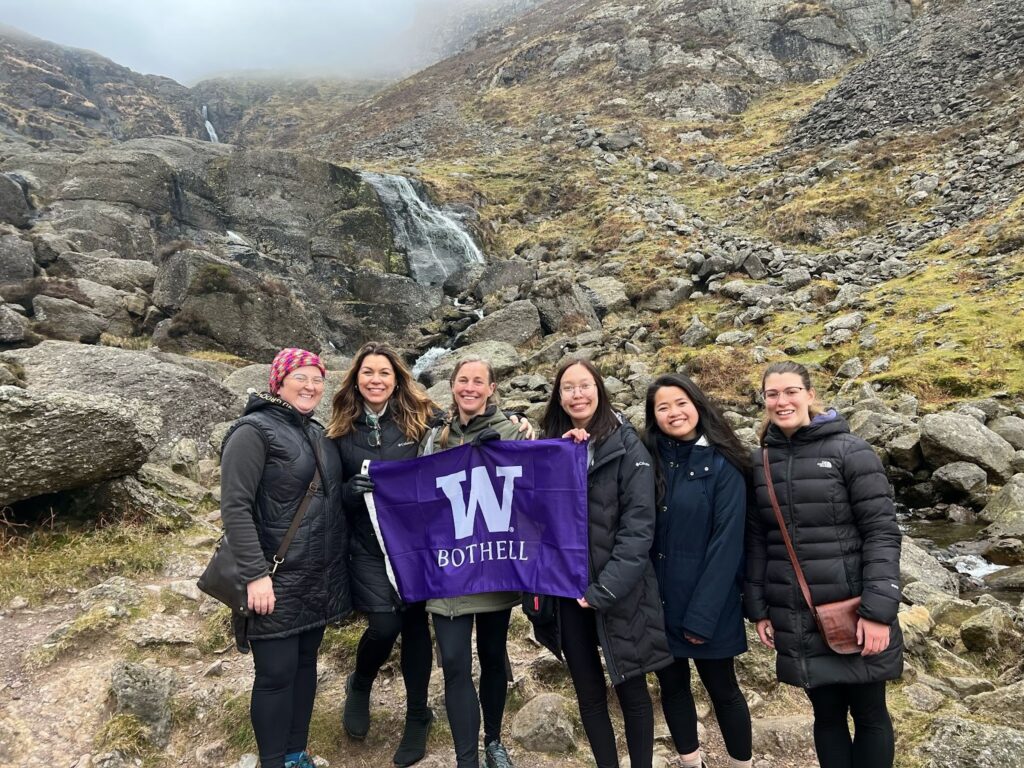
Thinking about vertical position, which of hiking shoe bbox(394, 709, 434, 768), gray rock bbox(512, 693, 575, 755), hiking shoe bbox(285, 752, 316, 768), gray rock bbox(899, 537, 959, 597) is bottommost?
gray rock bbox(899, 537, 959, 597)

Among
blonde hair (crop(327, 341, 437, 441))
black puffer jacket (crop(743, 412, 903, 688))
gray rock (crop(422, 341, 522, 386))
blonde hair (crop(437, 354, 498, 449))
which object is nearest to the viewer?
black puffer jacket (crop(743, 412, 903, 688))

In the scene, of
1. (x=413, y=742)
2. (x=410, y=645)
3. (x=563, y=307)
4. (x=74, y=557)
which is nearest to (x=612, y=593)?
(x=410, y=645)

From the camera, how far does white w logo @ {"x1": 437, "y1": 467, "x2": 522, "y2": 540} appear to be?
13.9 ft

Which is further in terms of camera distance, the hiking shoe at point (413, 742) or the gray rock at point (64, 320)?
the gray rock at point (64, 320)

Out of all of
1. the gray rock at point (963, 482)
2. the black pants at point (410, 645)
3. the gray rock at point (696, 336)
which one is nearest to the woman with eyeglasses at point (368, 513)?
the black pants at point (410, 645)

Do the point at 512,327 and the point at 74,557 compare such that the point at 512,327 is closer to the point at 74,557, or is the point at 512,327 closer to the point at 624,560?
the point at 74,557

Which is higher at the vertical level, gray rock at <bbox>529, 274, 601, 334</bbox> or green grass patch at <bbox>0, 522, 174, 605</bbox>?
gray rock at <bbox>529, 274, 601, 334</bbox>

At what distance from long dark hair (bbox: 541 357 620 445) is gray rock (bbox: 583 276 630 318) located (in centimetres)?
2148

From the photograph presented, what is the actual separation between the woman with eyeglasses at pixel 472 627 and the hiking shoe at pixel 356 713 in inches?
32.3

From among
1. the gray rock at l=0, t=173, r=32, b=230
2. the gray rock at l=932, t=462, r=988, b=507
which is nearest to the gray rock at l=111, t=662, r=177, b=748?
the gray rock at l=932, t=462, r=988, b=507

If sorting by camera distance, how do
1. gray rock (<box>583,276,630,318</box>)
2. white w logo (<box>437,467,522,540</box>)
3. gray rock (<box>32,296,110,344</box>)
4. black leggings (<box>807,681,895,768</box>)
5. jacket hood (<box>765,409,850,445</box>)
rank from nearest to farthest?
black leggings (<box>807,681,895,768</box>), jacket hood (<box>765,409,850,445</box>), white w logo (<box>437,467,522,540</box>), gray rock (<box>32,296,110,344</box>), gray rock (<box>583,276,630,318</box>)

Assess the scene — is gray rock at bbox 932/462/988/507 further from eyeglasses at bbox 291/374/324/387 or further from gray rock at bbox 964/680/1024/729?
eyeglasses at bbox 291/374/324/387

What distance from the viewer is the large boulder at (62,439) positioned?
20.6 feet

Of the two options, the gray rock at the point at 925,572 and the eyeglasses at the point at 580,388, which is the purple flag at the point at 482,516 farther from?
the gray rock at the point at 925,572
